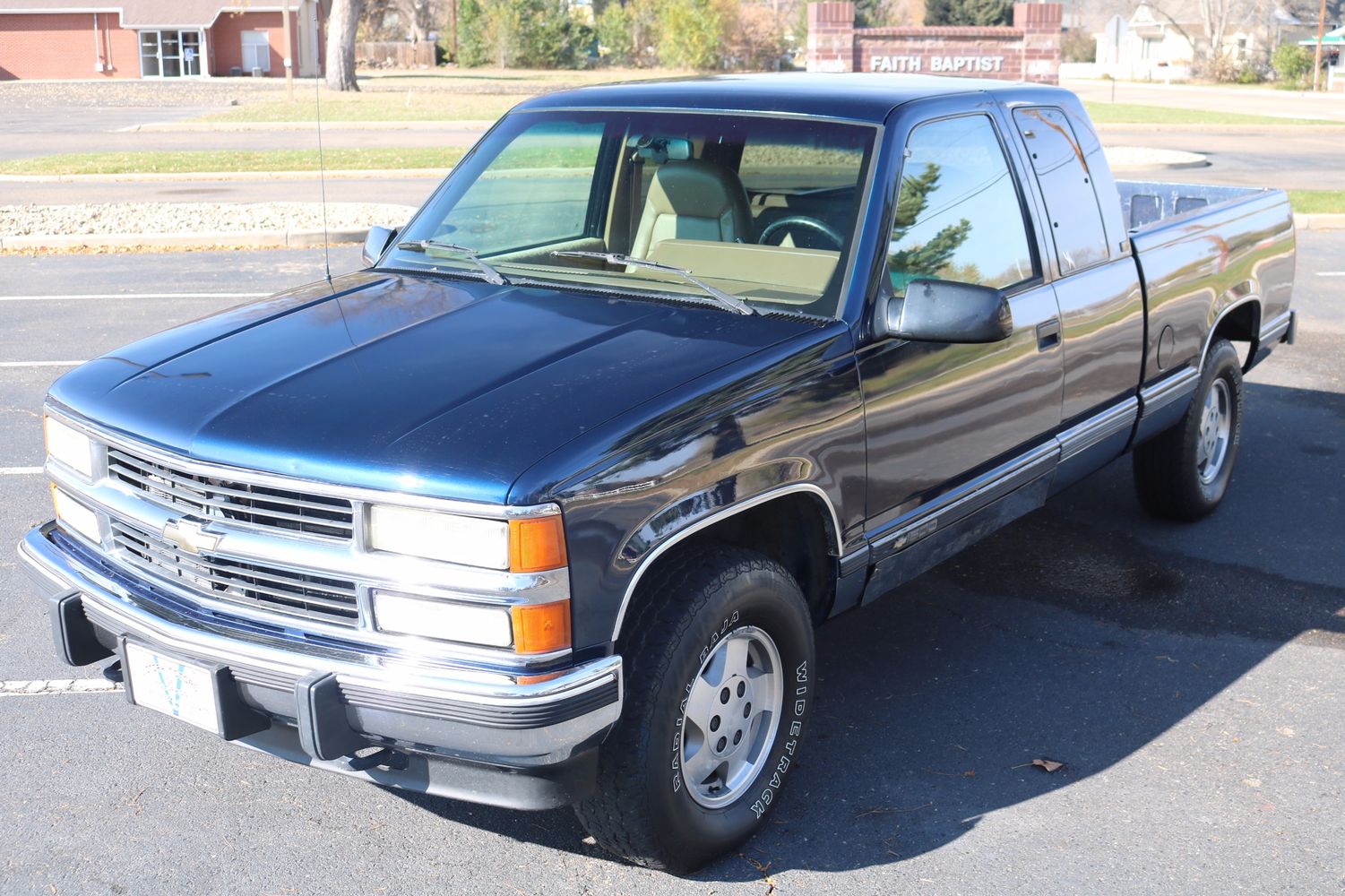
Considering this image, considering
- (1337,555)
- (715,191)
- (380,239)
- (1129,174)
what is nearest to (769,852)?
(715,191)

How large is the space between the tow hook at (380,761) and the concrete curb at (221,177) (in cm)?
1760

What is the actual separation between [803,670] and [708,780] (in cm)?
40

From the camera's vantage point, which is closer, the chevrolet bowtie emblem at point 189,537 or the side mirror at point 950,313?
the chevrolet bowtie emblem at point 189,537

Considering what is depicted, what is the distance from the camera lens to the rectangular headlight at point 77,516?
363 cm

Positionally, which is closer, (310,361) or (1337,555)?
(310,361)

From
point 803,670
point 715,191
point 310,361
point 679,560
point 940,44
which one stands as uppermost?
point 940,44

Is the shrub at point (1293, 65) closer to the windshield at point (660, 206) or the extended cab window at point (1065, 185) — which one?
the extended cab window at point (1065, 185)

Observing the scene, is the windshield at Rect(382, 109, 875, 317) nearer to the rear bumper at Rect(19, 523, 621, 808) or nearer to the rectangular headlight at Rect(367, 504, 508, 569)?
the rectangular headlight at Rect(367, 504, 508, 569)

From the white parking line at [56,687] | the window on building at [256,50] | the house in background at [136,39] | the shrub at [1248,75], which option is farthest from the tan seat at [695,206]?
the shrub at [1248,75]

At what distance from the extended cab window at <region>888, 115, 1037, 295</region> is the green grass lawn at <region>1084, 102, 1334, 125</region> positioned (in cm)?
2888

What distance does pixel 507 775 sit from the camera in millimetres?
3051

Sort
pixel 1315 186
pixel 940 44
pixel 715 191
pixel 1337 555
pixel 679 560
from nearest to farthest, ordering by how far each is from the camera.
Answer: pixel 679 560, pixel 715 191, pixel 1337 555, pixel 1315 186, pixel 940 44

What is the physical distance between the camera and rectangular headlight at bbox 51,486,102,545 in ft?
11.9

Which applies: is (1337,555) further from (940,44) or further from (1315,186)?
(940,44)
